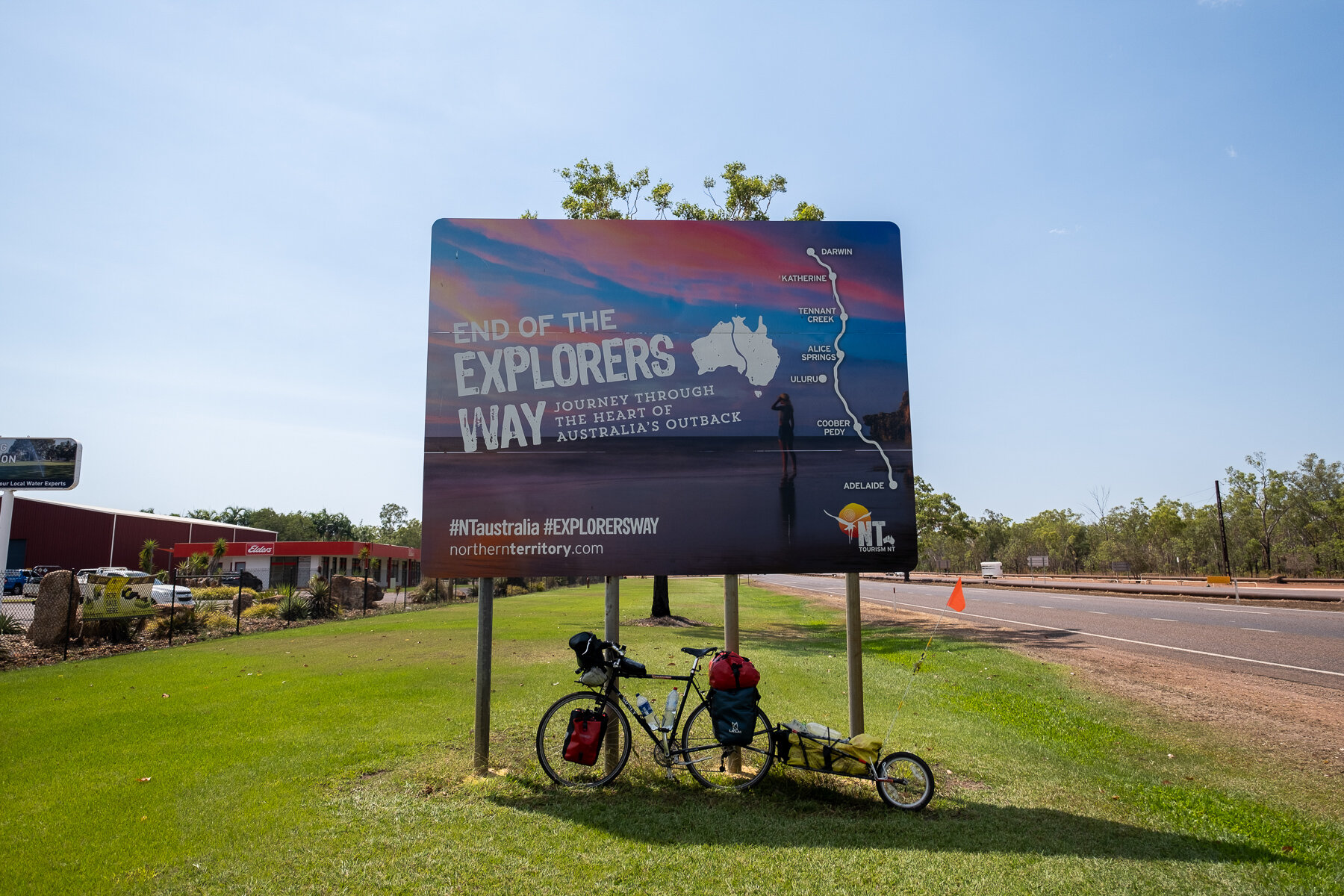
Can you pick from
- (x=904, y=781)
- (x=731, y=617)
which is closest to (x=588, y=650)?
(x=731, y=617)

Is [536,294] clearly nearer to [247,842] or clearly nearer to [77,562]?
[247,842]

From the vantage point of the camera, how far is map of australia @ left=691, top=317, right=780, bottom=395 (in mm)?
6547

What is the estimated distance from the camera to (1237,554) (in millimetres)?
61094

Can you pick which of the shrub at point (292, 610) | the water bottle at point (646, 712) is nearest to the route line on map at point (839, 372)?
the water bottle at point (646, 712)

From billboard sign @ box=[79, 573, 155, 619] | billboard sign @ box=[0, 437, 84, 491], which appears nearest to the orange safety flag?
billboard sign @ box=[0, 437, 84, 491]

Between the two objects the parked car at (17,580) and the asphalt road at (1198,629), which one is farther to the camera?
the parked car at (17,580)

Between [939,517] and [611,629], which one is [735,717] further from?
[939,517]

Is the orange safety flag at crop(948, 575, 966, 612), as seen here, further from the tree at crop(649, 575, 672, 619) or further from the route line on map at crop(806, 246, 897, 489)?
the tree at crop(649, 575, 672, 619)

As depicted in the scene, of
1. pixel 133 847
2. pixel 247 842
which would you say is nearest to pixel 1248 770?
pixel 247 842

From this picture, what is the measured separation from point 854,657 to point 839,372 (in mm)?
2524

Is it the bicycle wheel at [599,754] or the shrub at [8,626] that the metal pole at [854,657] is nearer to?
the bicycle wheel at [599,754]

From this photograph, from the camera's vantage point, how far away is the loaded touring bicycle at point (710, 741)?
5125 mm

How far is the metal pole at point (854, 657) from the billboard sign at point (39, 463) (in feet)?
51.0

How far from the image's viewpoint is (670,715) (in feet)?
18.4
